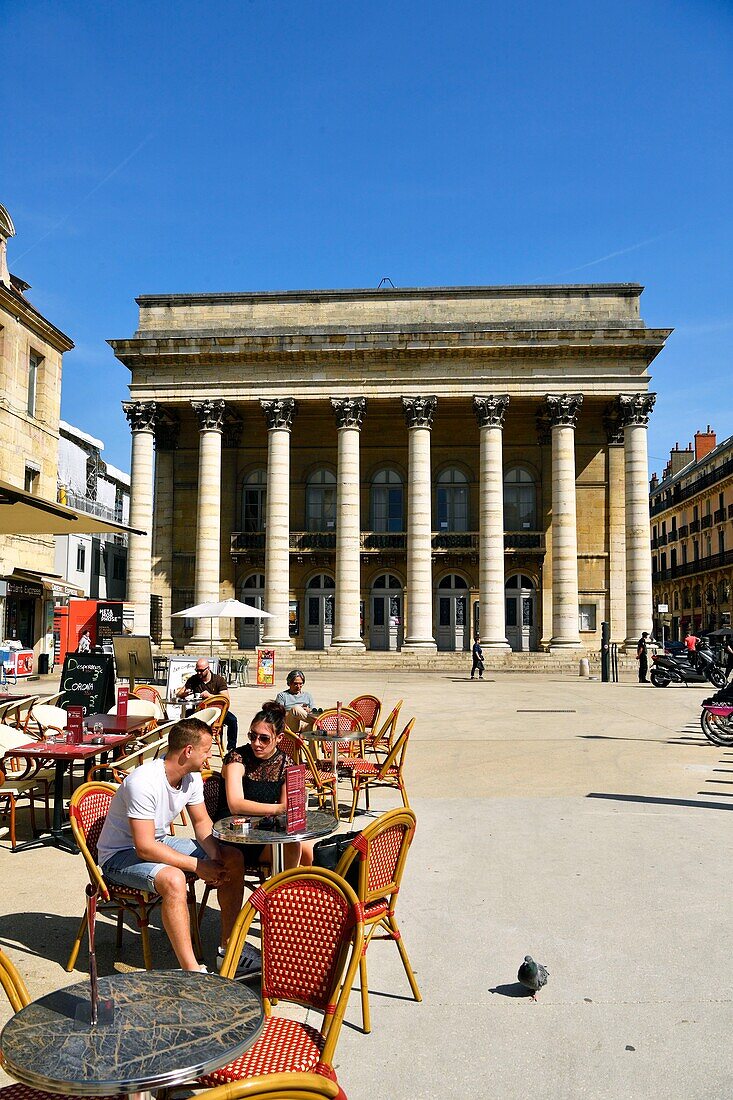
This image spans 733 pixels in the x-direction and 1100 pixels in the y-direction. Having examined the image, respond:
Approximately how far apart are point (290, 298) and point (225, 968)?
3801 cm

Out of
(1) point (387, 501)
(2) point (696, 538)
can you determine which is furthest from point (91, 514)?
(2) point (696, 538)

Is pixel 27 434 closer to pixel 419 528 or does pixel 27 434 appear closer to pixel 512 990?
pixel 419 528

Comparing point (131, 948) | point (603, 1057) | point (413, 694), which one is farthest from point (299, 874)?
point (413, 694)

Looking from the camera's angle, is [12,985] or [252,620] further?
[252,620]

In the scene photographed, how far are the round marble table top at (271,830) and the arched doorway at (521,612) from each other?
116 ft

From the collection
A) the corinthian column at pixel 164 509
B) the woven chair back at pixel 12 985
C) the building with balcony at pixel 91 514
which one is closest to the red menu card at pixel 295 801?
the woven chair back at pixel 12 985

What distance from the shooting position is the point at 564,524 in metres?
35.9

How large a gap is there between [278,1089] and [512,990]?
8.80 feet

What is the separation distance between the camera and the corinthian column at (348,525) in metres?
36.2

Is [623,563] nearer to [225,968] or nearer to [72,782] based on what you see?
[72,782]

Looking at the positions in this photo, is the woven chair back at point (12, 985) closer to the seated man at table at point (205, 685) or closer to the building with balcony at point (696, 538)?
the seated man at table at point (205, 685)

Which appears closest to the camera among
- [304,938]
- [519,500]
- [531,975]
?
[304,938]

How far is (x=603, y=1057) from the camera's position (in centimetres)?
385

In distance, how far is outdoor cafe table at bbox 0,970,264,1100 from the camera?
2389 mm
